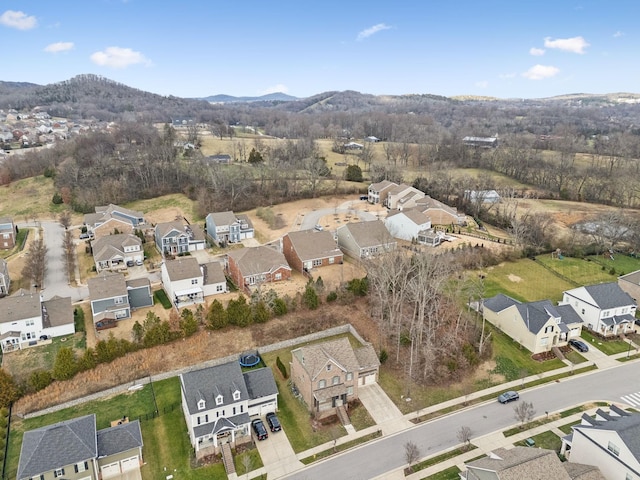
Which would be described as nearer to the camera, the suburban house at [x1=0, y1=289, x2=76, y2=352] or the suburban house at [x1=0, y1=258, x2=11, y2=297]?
the suburban house at [x1=0, y1=289, x2=76, y2=352]

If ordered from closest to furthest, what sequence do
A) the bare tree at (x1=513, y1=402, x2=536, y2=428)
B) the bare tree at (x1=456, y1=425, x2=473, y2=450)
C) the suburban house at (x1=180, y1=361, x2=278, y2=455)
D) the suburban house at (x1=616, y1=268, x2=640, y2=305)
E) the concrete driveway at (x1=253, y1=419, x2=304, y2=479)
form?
1. the concrete driveway at (x1=253, y1=419, x2=304, y2=479)
2. the bare tree at (x1=456, y1=425, x2=473, y2=450)
3. the suburban house at (x1=180, y1=361, x2=278, y2=455)
4. the bare tree at (x1=513, y1=402, x2=536, y2=428)
5. the suburban house at (x1=616, y1=268, x2=640, y2=305)

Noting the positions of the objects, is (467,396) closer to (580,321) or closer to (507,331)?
(507,331)

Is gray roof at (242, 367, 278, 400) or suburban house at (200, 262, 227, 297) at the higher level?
suburban house at (200, 262, 227, 297)

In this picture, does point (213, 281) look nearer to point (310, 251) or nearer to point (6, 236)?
point (310, 251)

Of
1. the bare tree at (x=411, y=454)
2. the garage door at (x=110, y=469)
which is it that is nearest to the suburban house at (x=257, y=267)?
the garage door at (x=110, y=469)

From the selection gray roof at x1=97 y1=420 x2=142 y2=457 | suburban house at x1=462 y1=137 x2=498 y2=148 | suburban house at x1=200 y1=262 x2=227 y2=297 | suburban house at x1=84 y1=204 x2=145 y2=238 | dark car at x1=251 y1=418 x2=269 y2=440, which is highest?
suburban house at x1=462 y1=137 x2=498 y2=148

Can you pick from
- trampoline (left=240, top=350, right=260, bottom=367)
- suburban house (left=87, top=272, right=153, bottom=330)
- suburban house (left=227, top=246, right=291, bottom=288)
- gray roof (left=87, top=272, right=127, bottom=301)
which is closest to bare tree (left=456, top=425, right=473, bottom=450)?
trampoline (left=240, top=350, right=260, bottom=367)

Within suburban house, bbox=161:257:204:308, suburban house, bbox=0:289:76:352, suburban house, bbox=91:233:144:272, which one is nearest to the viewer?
suburban house, bbox=0:289:76:352

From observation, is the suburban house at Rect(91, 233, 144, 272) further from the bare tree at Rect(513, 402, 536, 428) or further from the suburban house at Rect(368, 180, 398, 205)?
the bare tree at Rect(513, 402, 536, 428)
